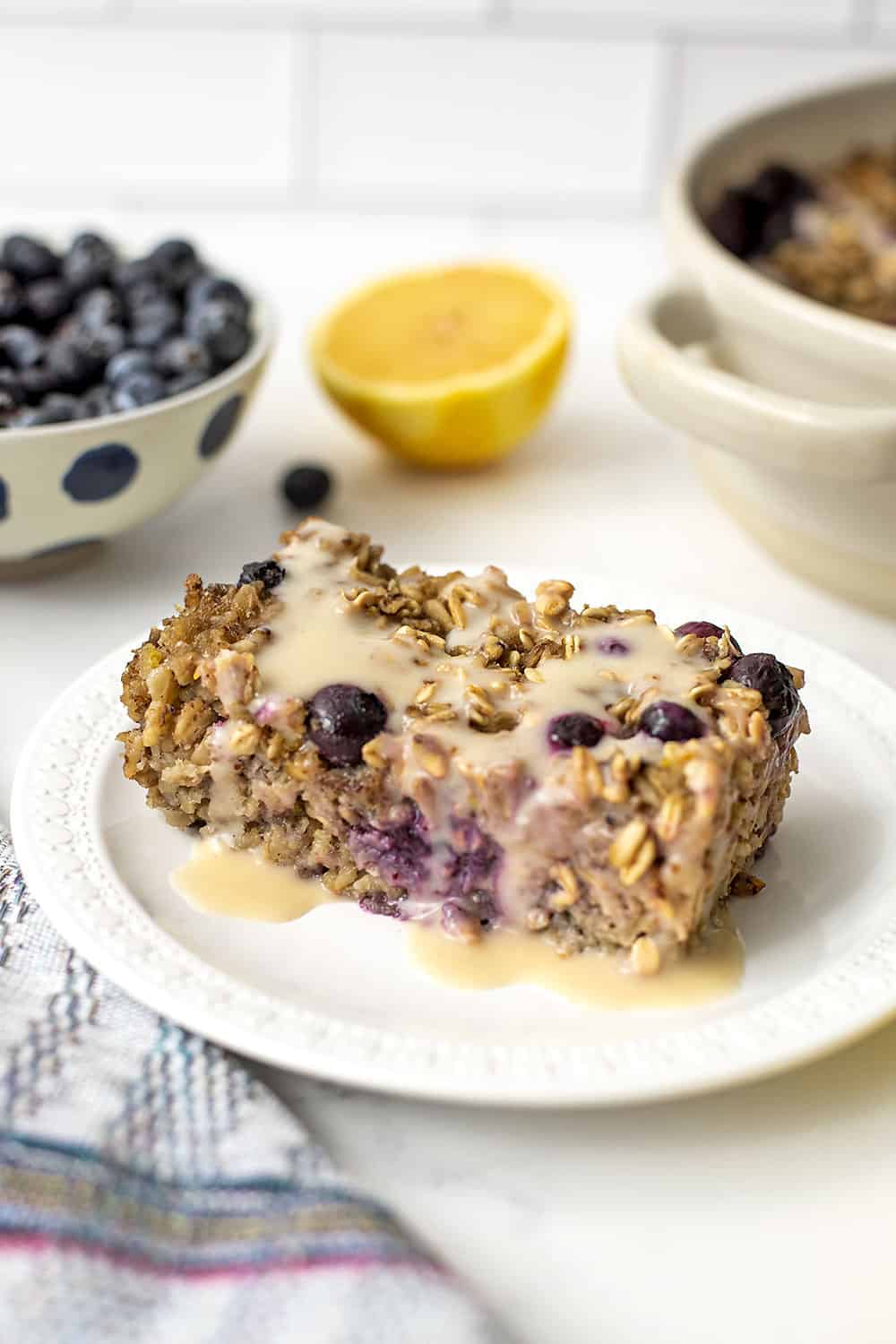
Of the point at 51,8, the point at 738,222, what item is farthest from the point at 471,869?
the point at 51,8

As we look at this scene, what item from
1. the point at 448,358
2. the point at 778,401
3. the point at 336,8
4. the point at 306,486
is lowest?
the point at 306,486

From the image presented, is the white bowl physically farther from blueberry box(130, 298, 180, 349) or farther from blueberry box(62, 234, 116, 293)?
blueberry box(62, 234, 116, 293)

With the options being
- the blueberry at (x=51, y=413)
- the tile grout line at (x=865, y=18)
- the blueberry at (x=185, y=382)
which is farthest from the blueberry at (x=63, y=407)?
the tile grout line at (x=865, y=18)

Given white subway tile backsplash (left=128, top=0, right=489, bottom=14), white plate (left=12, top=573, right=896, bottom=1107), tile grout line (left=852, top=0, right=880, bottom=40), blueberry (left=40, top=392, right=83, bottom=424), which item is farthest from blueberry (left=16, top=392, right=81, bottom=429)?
tile grout line (left=852, top=0, right=880, bottom=40)

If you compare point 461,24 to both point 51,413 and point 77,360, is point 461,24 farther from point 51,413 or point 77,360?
point 51,413

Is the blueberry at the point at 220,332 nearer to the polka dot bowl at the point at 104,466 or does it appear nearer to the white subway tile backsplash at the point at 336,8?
the polka dot bowl at the point at 104,466

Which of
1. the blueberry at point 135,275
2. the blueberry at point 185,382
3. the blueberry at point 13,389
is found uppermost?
the blueberry at point 135,275

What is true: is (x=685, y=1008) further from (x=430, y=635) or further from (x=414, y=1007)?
(x=430, y=635)
